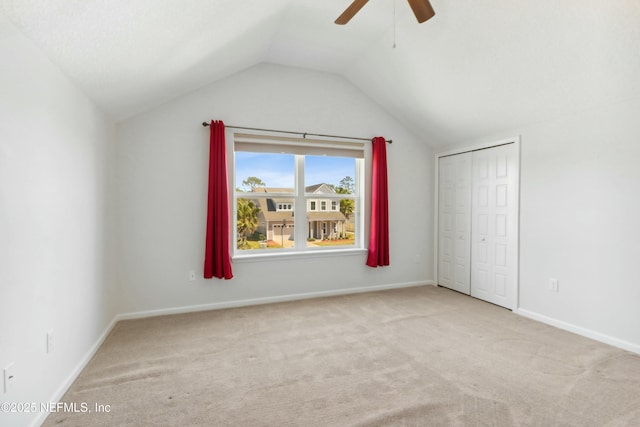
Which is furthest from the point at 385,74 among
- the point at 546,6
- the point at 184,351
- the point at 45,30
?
the point at 184,351

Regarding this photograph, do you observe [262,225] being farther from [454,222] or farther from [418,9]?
[418,9]

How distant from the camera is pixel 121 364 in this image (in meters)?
2.38

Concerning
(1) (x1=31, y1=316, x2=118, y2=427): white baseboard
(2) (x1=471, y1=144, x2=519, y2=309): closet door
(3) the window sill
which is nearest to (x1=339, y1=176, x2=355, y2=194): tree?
(3) the window sill

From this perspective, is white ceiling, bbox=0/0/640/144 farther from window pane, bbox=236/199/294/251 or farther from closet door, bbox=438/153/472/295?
window pane, bbox=236/199/294/251

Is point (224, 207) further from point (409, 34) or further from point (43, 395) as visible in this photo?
point (409, 34)

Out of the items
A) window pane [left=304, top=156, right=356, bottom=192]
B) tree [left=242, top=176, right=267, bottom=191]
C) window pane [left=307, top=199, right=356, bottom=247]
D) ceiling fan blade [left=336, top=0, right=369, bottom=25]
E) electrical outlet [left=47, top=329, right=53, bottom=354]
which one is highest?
ceiling fan blade [left=336, top=0, right=369, bottom=25]

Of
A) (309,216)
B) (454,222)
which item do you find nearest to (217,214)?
(309,216)

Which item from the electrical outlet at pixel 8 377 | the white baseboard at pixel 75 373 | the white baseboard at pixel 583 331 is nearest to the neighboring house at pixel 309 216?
the white baseboard at pixel 75 373

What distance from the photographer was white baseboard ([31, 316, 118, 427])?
5.66ft

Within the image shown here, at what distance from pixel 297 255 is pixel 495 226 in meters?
2.47

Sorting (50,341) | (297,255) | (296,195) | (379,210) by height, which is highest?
(296,195)

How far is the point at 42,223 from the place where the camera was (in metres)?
1.77

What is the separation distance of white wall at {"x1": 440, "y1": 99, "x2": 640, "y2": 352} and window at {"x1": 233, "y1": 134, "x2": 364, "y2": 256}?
204 cm

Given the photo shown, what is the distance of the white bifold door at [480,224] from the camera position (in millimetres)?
3668
